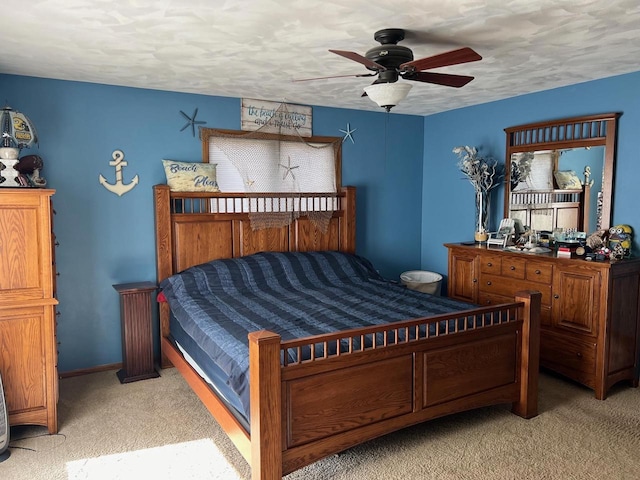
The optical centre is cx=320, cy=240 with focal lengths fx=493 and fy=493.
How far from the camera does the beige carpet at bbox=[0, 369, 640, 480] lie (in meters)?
2.58

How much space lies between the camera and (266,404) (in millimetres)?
2219

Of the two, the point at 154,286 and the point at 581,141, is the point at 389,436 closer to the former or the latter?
the point at 154,286

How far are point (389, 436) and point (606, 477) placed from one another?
113cm

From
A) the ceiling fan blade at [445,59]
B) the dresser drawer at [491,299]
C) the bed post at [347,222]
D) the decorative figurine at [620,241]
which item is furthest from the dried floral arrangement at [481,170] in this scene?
the ceiling fan blade at [445,59]

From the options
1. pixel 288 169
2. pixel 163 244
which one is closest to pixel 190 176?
pixel 163 244

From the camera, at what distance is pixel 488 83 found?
394cm

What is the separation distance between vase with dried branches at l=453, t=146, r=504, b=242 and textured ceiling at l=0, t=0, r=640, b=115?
0.87 metres

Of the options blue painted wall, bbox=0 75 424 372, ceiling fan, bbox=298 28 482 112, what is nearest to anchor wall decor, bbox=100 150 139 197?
blue painted wall, bbox=0 75 424 372

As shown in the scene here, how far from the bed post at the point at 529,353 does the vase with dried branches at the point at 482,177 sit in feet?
5.30

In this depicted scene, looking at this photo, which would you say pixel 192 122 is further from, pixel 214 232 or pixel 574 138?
pixel 574 138

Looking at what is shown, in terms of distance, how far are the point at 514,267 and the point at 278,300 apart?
77.5 inches

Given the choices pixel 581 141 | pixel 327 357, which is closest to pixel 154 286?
pixel 327 357

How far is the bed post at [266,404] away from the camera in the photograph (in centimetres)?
221

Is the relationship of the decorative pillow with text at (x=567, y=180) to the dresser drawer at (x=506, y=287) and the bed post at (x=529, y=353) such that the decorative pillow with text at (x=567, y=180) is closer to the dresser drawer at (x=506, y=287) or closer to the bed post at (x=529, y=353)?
the dresser drawer at (x=506, y=287)
